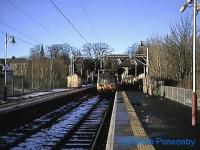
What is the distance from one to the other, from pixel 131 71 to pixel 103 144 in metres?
116

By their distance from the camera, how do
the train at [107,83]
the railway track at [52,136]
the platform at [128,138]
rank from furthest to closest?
the train at [107,83], the railway track at [52,136], the platform at [128,138]

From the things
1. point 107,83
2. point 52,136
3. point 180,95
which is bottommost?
point 52,136

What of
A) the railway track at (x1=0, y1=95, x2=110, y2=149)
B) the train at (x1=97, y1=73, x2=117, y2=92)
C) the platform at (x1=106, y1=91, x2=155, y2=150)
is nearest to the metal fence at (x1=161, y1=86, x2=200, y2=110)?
the railway track at (x1=0, y1=95, x2=110, y2=149)

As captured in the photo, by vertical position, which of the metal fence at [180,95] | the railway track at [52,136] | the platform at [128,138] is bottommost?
the railway track at [52,136]

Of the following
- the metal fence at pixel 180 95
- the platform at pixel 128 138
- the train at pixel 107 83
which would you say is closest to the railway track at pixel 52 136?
the platform at pixel 128 138

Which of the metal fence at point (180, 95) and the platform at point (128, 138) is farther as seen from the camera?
the metal fence at point (180, 95)

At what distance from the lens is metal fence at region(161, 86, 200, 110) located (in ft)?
102

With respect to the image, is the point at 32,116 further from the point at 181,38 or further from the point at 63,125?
the point at 181,38

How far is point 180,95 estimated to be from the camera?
3522cm

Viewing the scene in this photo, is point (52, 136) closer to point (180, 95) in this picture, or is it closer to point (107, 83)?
point (180, 95)

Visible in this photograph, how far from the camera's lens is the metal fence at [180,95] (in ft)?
102

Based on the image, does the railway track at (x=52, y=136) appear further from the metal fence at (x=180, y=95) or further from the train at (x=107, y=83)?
the train at (x=107, y=83)

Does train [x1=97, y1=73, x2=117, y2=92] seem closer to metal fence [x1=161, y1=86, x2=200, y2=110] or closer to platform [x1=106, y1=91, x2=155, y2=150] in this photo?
metal fence [x1=161, y1=86, x2=200, y2=110]

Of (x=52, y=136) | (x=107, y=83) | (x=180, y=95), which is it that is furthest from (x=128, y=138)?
(x=107, y=83)
